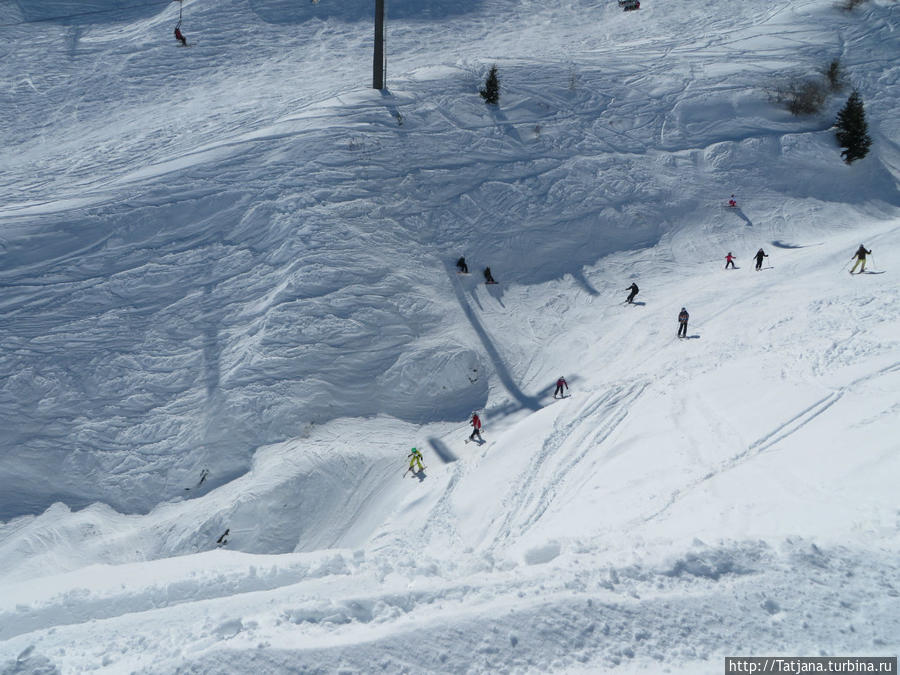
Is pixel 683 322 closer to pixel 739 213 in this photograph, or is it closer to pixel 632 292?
pixel 632 292

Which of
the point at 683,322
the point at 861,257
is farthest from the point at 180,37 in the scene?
the point at 861,257

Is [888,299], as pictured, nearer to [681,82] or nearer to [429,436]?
[429,436]

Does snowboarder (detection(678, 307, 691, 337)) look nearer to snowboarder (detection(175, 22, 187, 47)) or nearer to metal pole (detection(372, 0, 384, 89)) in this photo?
metal pole (detection(372, 0, 384, 89))

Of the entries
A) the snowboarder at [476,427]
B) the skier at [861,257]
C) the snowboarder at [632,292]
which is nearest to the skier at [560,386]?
the snowboarder at [476,427]

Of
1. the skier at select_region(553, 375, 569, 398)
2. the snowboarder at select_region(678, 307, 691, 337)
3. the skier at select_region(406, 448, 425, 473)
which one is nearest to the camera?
the skier at select_region(406, 448, 425, 473)

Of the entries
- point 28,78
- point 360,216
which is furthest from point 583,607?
point 28,78

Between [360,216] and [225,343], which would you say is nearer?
[225,343]

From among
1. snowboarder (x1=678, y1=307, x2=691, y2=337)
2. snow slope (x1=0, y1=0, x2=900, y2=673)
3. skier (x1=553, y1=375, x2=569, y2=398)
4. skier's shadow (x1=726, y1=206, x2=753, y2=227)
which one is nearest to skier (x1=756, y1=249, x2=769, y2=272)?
snow slope (x1=0, y1=0, x2=900, y2=673)
